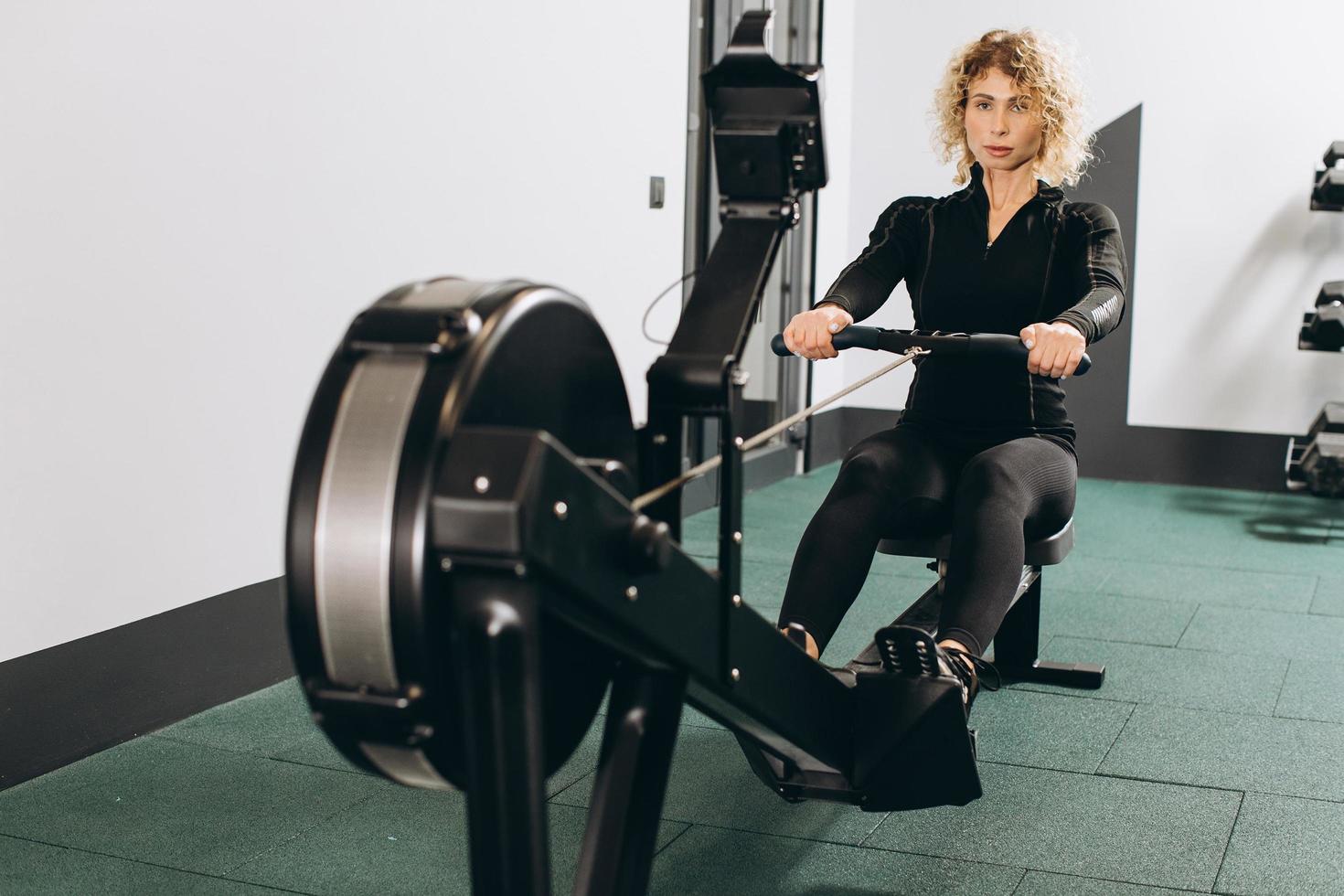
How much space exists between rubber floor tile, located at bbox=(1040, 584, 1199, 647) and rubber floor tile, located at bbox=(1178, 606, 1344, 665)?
0.04 metres

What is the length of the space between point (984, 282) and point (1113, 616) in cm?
117

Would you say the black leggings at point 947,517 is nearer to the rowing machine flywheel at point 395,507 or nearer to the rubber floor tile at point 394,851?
the rubber floor tile at point 394,851

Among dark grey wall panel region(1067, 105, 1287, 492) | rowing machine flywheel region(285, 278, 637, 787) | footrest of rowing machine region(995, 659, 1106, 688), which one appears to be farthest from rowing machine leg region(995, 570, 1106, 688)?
dark grey wall panel region(1067, 105, 1287, 492)

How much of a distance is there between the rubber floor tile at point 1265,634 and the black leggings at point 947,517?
0.94 meters

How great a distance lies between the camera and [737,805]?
6.25 ft

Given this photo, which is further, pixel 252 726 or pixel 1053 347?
pixel 252 726

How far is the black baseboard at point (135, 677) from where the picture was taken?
1901 millimetres

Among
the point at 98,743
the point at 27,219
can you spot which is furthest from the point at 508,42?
the point at 98,743

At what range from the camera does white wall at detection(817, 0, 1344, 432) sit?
461 centimetres

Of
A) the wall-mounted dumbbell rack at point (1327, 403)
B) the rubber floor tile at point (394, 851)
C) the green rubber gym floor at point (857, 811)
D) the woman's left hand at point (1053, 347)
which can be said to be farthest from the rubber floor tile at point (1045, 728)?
the wall-mounted dumbbell rack at point (1327, 403)

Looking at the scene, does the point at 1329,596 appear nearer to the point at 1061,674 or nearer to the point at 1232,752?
the point at 1061,674

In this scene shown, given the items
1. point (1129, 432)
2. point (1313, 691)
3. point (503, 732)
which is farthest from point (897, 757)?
point (1129, 432)

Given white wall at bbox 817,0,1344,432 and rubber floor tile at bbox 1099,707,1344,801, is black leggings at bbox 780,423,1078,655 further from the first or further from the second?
white wall at bbox 817,0,1344,432

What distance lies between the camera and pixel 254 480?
7.49 feet
